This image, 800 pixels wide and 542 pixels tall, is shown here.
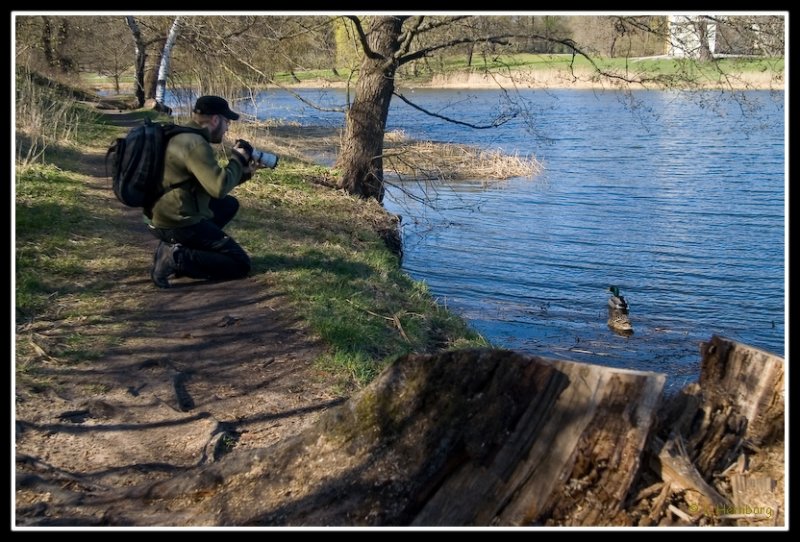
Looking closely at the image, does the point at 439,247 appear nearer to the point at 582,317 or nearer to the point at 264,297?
the point at 582,317

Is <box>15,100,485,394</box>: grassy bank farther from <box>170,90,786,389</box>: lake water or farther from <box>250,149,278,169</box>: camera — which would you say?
<box>170,90,786,389</box>: lake water

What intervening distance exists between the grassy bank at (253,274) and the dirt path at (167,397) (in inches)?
6.1

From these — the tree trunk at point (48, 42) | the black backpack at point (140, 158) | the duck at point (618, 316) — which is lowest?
the duck at point (618, 316)

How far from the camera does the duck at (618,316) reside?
10121mm

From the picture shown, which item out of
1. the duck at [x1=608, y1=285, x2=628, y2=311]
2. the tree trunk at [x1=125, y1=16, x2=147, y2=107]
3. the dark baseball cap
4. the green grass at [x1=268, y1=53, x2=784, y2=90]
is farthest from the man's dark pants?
the tree trunk at [x1=125, y1=16, x2=147, y2=107]

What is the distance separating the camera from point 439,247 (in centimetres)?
1401

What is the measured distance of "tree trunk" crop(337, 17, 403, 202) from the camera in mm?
12594

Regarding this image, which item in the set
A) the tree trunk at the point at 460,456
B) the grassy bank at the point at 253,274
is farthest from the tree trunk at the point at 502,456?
the grassy bank at the point at 253,274

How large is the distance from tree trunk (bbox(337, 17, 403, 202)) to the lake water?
1.01 m

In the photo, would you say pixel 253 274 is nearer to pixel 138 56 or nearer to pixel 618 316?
pixel 618 316

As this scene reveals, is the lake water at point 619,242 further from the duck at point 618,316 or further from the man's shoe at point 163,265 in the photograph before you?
the man's shoe at point 163,265

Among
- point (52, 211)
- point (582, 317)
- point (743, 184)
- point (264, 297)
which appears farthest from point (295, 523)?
point (743, 184)

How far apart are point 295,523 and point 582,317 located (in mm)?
7826

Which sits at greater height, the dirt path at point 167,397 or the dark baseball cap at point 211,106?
the dark baseball cap at point 211,106
